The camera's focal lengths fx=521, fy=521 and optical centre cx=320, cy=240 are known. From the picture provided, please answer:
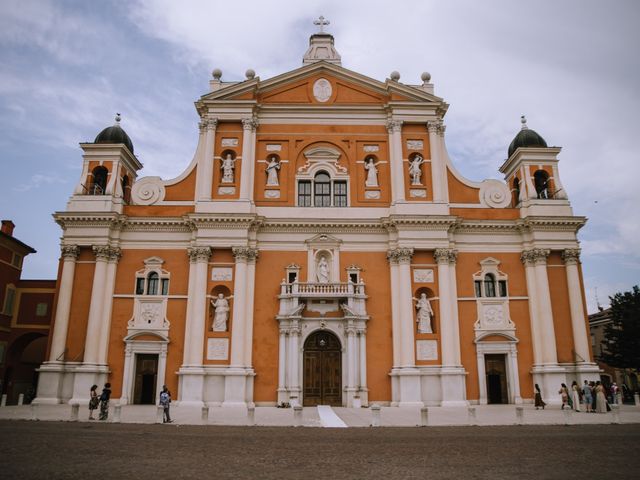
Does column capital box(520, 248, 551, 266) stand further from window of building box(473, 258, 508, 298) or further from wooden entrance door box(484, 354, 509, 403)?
wooden entrance door box(484, 354, 509, 403)

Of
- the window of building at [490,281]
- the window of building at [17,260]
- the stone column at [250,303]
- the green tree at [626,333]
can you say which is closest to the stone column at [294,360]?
the stone column at [250,303]

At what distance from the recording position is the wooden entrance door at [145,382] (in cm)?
2727

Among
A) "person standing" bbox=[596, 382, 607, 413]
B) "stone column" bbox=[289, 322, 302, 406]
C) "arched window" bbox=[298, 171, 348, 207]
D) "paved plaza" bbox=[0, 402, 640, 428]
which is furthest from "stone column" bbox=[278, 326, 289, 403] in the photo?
"person standing" bbox=[596, 382, 607, 413]

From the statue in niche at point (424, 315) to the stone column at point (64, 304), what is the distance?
18.5 metres

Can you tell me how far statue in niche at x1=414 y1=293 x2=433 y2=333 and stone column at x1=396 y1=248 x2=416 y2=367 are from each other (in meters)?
0.56

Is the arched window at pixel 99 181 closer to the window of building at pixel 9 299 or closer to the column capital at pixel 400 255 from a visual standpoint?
the window of building at pixel 9 299

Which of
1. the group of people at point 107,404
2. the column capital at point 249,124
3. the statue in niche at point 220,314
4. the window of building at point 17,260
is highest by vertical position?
the column capital at point 249,124

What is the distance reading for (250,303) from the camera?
27.8 metres

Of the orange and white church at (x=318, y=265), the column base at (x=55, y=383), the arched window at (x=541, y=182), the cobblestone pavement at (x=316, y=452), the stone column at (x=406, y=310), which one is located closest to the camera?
the cobblestone pavement at (x=316, y=452)

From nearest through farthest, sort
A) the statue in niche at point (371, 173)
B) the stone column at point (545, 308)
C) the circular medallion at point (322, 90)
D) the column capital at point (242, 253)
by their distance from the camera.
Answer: the stone column at point (545, 308)
the column capital at point (242, 253)
the statue in niche at point (371, 173)
the circular medallion at point (322, 90)

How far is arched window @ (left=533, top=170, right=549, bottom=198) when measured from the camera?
30.8 m

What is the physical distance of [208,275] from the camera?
28078 mm

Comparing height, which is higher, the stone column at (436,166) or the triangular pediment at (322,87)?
the triangular pediment at (322,87)

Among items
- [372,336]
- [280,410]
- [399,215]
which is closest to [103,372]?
[280,410]
